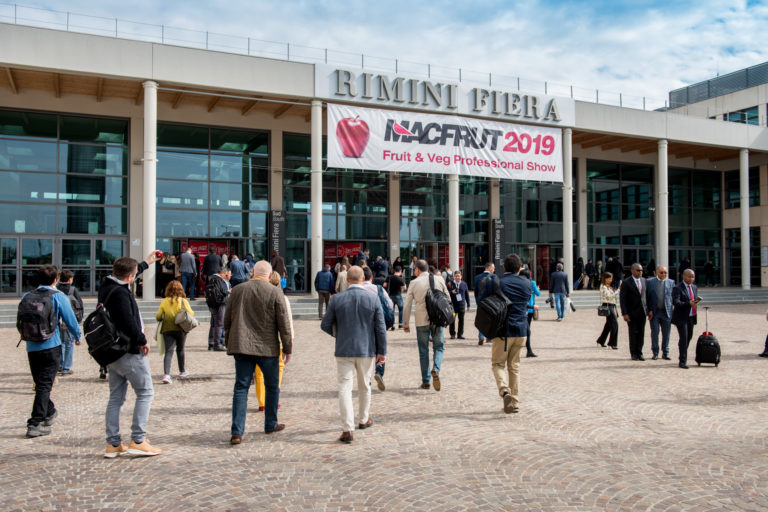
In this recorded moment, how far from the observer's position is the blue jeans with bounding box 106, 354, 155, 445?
4.90 metres

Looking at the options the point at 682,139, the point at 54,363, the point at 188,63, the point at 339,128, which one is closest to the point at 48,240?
the point at 188,63

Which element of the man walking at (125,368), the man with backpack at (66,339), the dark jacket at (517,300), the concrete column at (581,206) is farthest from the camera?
the concrete column at (581,206)

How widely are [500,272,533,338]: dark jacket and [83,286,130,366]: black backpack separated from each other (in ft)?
13.2

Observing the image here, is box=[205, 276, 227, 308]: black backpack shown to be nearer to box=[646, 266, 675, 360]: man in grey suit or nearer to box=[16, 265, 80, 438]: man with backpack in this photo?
box=[16, 265, 80, 438]: man with backpack

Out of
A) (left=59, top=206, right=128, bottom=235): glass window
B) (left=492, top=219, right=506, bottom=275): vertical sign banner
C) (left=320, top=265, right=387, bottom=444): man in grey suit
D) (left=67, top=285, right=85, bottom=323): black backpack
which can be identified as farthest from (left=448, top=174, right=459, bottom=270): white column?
(left=320, top=265, right=387, bottom=444): man in grey suit

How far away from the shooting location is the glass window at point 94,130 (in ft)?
65.6

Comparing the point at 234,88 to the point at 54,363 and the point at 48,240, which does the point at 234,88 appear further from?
the point at 54,363

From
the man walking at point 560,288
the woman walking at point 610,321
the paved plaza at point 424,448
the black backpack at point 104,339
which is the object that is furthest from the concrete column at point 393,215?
the black backpack at point 104,339

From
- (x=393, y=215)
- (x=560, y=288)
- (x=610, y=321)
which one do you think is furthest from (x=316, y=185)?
(x=610, y=321)

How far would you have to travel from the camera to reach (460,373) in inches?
348

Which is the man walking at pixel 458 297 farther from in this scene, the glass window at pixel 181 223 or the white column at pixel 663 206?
the white column at pixel 663 206

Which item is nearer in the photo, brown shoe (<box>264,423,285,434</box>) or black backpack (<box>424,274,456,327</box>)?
brown shoe (<box>264,423,285,434</box>)

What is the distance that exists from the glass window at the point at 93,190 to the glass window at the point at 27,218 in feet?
2.26

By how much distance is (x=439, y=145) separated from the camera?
831 inches
